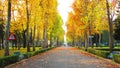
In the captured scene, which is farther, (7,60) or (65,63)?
(65,63)

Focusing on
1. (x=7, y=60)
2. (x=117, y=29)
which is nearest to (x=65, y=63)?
(x=7, y=60)

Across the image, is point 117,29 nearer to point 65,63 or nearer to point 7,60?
point 65,63

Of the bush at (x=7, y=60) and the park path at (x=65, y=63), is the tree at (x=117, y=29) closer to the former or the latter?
the park path at (x=65, y=63)

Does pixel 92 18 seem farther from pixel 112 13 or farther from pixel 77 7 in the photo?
pixel 112 13

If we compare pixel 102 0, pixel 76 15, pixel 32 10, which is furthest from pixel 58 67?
pixel 76 15

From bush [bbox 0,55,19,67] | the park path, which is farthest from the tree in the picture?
bush [bbox 0,55,19,67]

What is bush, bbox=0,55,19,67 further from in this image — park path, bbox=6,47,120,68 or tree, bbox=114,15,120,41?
tree, bbox=114,15,120,41

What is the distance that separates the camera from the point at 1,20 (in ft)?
192

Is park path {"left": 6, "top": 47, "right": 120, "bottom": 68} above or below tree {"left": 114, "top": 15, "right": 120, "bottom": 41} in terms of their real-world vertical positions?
below

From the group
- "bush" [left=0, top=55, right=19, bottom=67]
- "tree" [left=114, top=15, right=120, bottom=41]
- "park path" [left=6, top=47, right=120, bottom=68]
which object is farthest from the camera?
"tree" [left=114, top=15, right=120, bottom=41]

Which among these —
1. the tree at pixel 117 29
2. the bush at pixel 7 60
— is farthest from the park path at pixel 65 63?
the tree at pixel 117 29

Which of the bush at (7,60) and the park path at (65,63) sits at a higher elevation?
the bush at (7,60)

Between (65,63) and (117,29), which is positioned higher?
(117,29)

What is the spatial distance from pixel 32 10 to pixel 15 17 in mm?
17906
